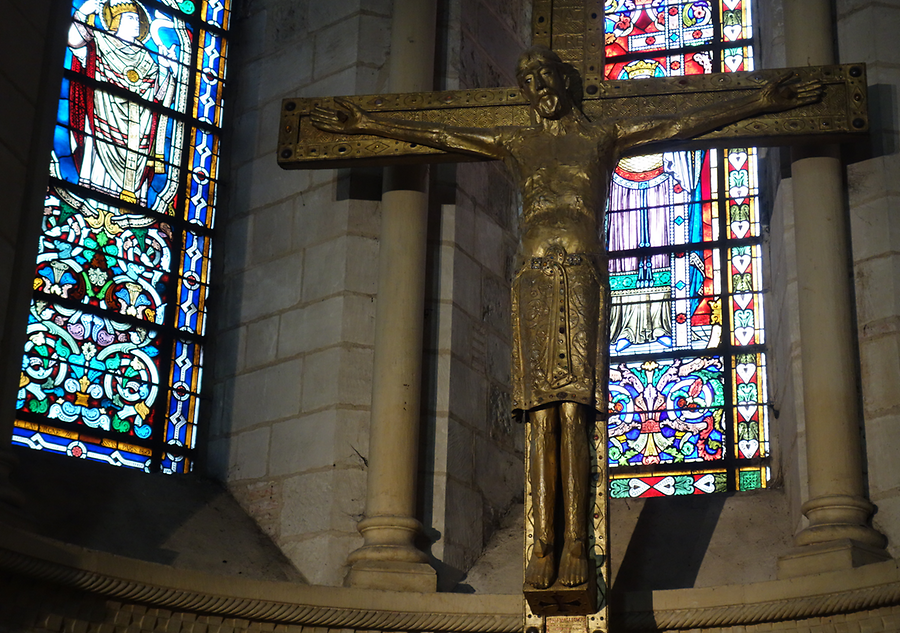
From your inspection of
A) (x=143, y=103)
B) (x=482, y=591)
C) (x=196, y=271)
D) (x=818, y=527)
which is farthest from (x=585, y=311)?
(x=143, y=103)

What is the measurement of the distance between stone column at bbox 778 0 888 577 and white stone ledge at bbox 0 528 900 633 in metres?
0.18

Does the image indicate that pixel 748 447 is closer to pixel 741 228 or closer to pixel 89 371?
pixel 741 228

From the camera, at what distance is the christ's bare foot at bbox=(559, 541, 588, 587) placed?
14.8 ft

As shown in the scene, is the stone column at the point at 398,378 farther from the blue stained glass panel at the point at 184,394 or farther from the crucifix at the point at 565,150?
the blue stained glass panel at the point at 184,394

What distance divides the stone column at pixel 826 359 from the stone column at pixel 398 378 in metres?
1.42

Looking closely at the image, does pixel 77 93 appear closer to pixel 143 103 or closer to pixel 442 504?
pixel 143 103

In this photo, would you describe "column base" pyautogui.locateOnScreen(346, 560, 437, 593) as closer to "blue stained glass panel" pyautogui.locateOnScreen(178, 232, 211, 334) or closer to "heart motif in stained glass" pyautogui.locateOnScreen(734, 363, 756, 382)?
"blue stained glass panel" pyautogui.locateOnScreen(178, 232, 211, 334)

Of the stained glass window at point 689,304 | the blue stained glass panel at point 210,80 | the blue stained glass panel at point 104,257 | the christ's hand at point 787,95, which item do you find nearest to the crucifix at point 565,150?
the christ's hand at point 787,95

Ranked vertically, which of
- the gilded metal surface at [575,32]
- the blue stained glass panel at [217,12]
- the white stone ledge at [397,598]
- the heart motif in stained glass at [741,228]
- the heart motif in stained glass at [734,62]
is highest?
the blue stained glass panel at [217,12]

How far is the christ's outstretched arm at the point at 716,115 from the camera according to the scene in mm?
5109

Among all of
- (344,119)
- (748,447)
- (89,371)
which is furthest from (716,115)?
(89,371)

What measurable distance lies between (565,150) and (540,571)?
4.87ft

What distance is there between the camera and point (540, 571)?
14.9ft

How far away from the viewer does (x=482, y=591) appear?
5707 millimetres
